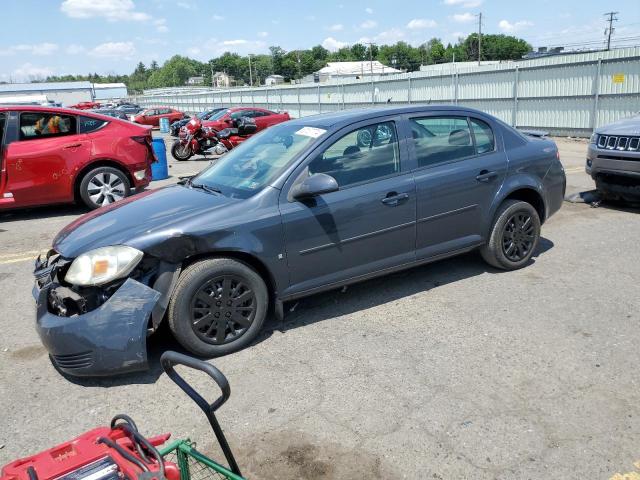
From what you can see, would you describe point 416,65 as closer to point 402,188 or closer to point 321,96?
point 321,96

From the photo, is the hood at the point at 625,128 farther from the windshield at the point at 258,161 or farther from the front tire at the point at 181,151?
the front tire at the point at 181,151

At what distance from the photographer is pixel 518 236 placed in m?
5.18

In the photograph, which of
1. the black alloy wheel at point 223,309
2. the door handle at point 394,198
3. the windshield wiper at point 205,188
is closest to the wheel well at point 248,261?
the black alloy wheel at point 223,309

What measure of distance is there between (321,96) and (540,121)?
14.1 m

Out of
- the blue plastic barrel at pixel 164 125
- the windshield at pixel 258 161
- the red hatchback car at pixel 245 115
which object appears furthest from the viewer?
the blue plastic barrel at pixel 164 125

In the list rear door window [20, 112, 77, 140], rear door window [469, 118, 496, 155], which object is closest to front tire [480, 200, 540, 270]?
rear door window [469, 118, 496, 155]

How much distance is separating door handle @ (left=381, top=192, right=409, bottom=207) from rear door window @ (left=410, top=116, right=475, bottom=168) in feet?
1.13

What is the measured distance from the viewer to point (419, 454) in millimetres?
2740

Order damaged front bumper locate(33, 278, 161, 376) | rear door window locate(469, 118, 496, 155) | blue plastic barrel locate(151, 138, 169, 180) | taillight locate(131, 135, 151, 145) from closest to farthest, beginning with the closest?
damaged front bumper locate(33, 278, 161, 376) → rear door window locate(469, 118, 496, 155) → taillight locate(131, 135, 151, 145) → blue plastic barrel locate(151, 138, 169, 180)

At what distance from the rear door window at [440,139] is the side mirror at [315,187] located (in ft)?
3.32

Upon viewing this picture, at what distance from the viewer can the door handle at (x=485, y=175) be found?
480cm

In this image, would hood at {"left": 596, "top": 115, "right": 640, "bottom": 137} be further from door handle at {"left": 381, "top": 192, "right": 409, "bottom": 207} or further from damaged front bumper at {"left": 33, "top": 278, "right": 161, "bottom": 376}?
damaged front bumper at {"left": 33, "top": 278, "right": 161, "bottom": 376}

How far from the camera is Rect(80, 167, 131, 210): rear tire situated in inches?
325

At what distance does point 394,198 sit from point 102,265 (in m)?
2.23
